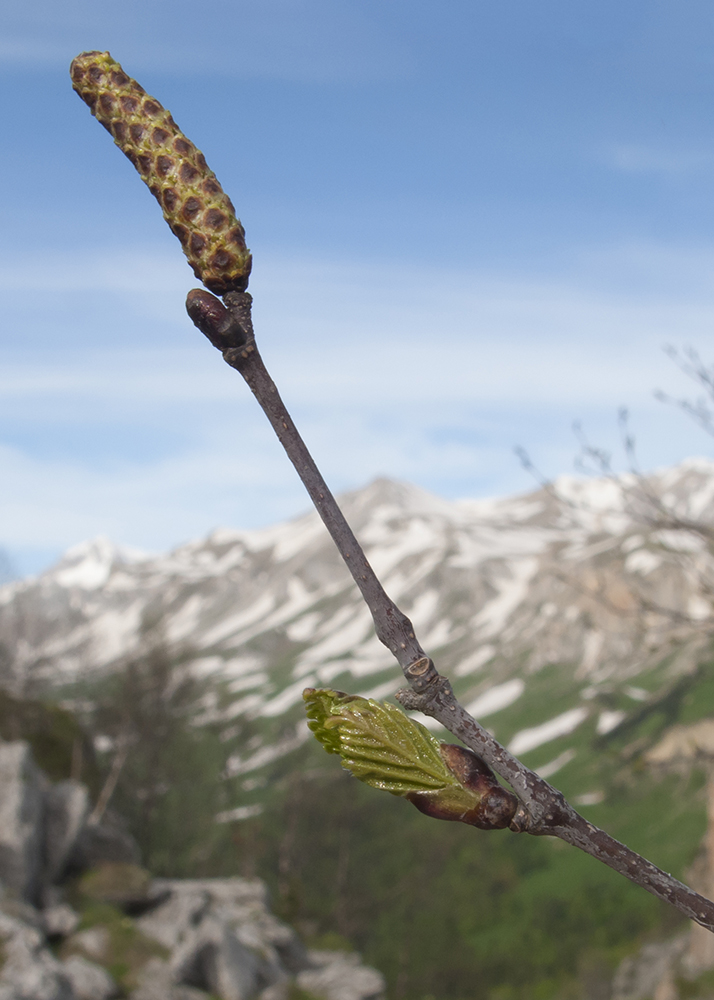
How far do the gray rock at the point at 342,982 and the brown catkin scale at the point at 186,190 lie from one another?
22053 millimetres

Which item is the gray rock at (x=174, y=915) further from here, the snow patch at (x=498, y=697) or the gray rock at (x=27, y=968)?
the snow patch at (x=498, y=697)

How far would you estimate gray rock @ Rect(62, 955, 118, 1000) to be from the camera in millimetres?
14312

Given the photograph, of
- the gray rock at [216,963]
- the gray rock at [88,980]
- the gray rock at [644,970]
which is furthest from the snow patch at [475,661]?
the gray rock at [88,980]

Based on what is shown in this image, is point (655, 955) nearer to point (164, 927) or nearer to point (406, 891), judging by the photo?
point (406, 891)

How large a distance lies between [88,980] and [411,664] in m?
16.8

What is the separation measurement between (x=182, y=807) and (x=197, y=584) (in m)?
96.0

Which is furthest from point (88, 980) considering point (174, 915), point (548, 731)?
point (548, 731)

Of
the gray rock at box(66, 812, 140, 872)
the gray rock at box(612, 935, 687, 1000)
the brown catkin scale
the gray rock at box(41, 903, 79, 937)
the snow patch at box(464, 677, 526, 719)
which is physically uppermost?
the snow patch at box(464, 677, 526, 719)

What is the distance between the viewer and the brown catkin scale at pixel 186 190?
93 centimetres

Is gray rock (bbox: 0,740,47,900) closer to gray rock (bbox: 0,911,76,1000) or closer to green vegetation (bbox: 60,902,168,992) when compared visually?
green vegetation (bbox: 60,902,168,992)

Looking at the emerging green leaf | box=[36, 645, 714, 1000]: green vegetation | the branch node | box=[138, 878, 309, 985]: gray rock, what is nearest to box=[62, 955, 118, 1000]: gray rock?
box=[138, 878, 309, 985]: gray rock

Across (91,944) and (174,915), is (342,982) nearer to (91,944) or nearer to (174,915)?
(174,915)

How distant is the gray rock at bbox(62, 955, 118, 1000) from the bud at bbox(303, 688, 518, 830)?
51.8 ft

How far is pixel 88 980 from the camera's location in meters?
14.7
